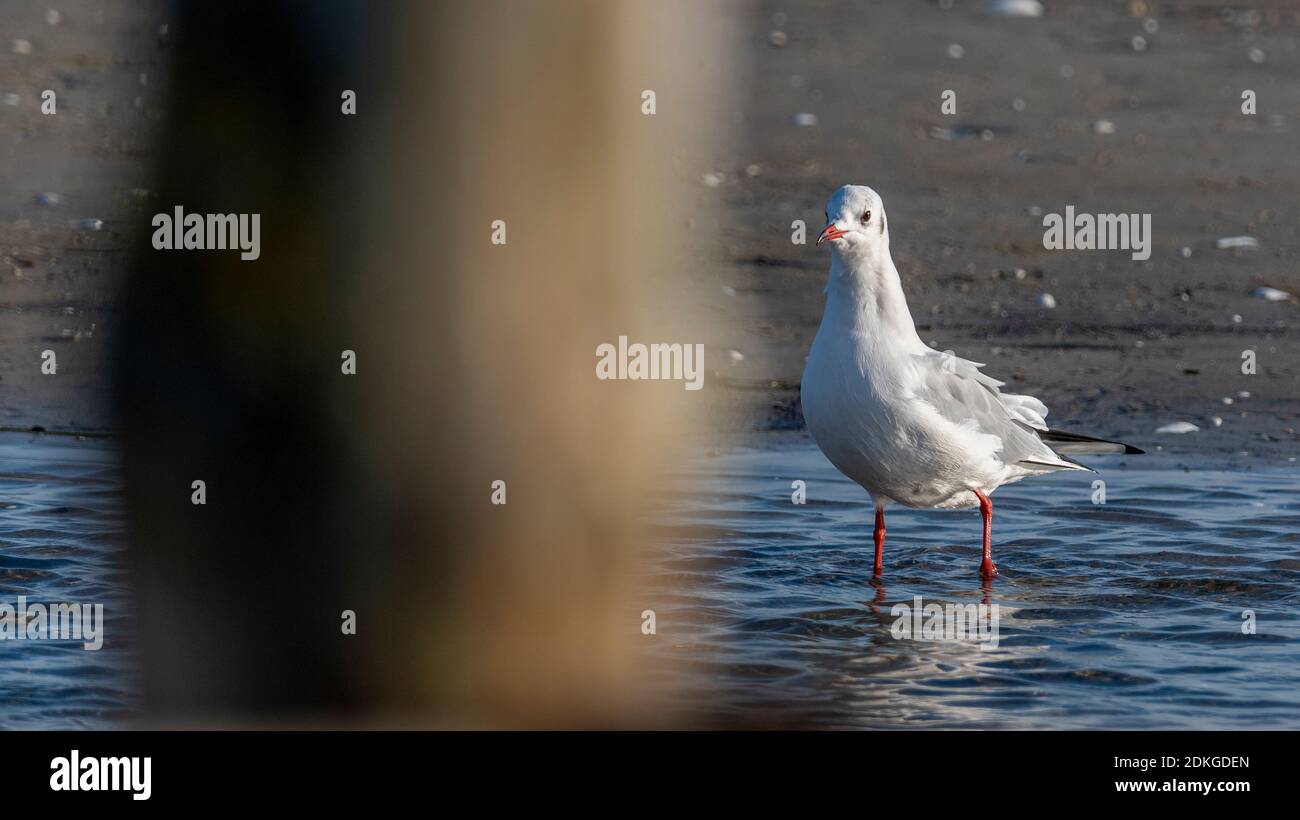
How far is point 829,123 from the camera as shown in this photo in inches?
504

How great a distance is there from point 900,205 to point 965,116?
200 cm

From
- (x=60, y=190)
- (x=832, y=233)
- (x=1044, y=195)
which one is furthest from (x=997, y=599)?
(x=60, y=190)

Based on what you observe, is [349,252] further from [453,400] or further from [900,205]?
[900,205]

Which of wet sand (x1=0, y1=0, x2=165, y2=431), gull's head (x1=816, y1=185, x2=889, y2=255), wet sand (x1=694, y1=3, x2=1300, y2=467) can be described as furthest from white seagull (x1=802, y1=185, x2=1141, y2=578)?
wet sand (x1=0, y1=0, x2=165, y2=431)

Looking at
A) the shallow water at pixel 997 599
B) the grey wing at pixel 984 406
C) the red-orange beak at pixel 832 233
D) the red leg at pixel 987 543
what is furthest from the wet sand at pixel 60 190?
the red leg at pixel 987 543

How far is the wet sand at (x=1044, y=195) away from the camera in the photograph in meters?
8.89

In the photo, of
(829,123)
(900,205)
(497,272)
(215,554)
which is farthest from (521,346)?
(829,123)

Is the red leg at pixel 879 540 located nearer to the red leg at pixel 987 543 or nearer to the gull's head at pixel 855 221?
the red leg at pixel 987 543

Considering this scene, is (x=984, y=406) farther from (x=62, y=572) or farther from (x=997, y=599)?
(x=62, y=572)

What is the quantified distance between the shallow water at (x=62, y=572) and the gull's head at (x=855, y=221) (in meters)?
2.50

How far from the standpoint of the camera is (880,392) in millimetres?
6215

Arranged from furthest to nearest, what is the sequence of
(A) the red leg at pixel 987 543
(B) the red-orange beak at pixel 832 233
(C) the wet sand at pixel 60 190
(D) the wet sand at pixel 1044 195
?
(D) the wet sand at pixel 1044 195, (C) the wet sand at pixel 60 190, (A) the red leg at pixel 987 543, (B) the red-orange beak at pixel 832 233

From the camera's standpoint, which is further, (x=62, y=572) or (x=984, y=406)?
(x=984, y=406)

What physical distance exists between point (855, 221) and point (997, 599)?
4.37 ft
